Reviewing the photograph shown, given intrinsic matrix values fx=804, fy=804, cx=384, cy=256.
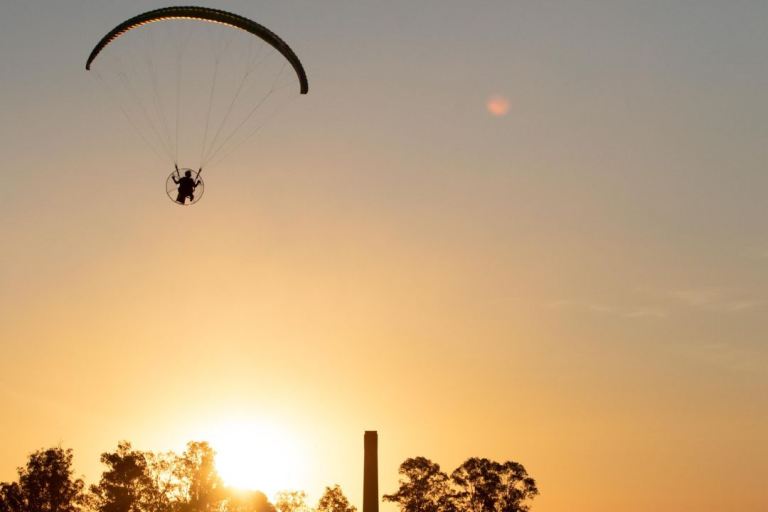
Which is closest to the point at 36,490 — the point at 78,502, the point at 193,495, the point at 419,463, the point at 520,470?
the point at 78,502

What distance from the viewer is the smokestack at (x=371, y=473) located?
52644 mm

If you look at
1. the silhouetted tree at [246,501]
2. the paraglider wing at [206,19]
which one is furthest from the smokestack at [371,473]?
the silhouetted tree at [246,501]

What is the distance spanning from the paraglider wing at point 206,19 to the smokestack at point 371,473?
85.9ft

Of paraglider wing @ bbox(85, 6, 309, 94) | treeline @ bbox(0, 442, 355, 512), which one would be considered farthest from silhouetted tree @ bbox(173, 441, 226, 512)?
paraglider wing @ bbox(85, 6, 309, 94)

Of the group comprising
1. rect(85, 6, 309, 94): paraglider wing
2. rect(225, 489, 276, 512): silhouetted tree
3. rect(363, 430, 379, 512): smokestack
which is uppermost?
rect(85, 6, 309, 94): paraglider wing

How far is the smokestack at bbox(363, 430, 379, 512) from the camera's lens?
173 feet

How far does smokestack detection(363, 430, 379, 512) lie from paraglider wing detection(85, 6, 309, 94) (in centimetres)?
2617

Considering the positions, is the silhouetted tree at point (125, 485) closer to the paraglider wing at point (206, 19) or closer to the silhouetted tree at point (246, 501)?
the silhouetted tree at point (246, 501)

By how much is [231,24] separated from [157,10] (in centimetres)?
332

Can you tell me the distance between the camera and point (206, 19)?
3612cm

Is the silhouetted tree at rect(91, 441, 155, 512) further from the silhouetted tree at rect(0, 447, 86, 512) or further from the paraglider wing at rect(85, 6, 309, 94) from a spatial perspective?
the paraglider wing at rect(85, 6, 309, 94)

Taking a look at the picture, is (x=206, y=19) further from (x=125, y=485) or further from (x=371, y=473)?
(x=125, y=485)

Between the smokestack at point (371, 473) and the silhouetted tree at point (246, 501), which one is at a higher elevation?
the silhouetted tree at point (246, 501)

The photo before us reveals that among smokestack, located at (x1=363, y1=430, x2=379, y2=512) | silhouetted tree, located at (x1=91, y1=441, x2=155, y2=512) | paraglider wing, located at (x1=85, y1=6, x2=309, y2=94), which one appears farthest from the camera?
silhouetted tree, located at (x1=91, y1=441, x2=155, y2=512)
